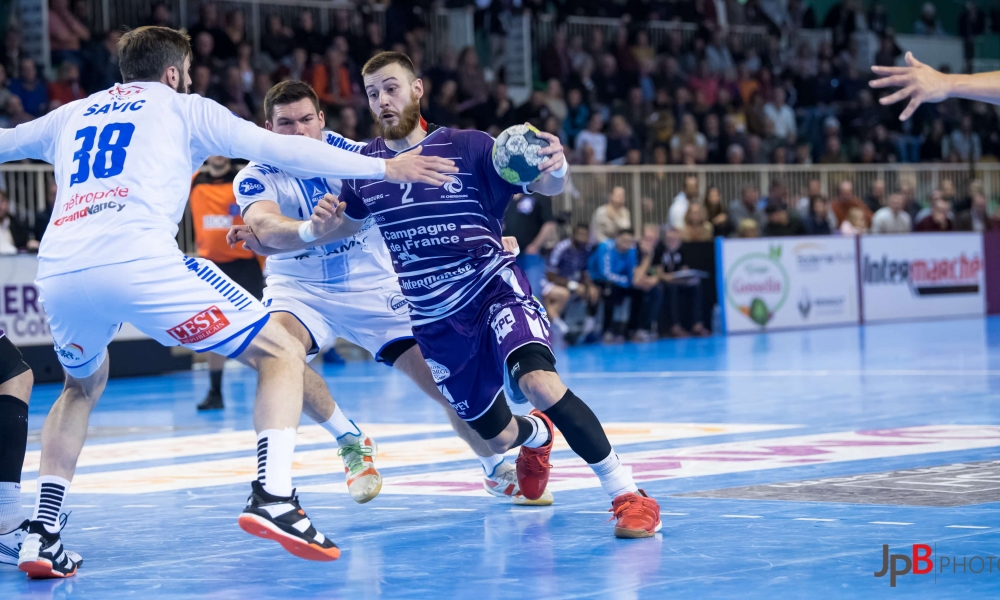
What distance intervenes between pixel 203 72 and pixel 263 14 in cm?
443

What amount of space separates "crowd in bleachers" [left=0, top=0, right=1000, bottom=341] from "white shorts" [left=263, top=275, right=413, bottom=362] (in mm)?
9386

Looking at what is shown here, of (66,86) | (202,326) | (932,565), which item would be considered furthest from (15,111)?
(932,565)

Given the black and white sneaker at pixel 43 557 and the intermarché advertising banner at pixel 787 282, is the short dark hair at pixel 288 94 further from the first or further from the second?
the intermarché advertising banner at pixel 787 282

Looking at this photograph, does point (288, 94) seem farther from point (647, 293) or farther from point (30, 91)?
point (647, 293)

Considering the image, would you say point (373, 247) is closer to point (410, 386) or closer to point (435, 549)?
point (435, 549)

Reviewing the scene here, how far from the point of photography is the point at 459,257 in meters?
5.94

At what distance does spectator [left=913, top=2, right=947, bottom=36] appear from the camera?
32562 mm

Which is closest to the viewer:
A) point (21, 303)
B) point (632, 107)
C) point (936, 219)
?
point (21, 303)

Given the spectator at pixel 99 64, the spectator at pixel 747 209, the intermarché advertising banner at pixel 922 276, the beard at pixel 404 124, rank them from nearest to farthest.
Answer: the beard at pixel 404 124, the spectator at pixel 99 64, the spectator at pixel 747 209, the intermarché advertising banner at pixel 922 276

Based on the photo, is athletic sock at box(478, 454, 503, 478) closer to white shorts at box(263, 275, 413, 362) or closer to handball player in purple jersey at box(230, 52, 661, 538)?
handball player in purple jersey at box(230, 52, 661, 538)

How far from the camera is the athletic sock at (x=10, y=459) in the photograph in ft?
17.6

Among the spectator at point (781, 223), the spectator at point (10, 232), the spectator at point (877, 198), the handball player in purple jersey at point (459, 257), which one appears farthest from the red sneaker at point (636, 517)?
the spectator at point (877, 198)

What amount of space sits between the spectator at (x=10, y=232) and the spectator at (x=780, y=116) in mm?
14967

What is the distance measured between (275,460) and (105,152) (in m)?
1.33
